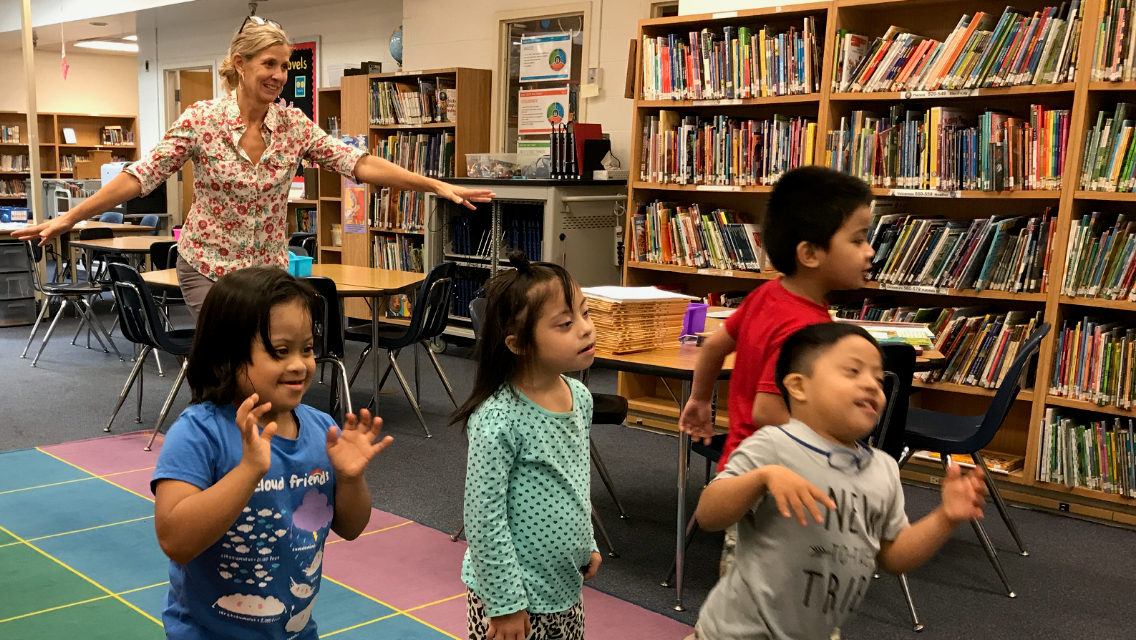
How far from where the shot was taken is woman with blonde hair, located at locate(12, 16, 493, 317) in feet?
9.50

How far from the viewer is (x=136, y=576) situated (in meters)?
2.88

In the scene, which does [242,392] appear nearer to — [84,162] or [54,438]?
[54,438]

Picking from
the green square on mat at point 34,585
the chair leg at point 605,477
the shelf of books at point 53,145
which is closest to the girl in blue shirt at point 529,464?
the green square on mat at point 34,585

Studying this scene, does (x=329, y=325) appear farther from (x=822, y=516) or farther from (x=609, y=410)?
(x=822, y=516)

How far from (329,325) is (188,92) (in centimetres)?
872

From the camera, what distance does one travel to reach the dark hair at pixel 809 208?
182 centimetres

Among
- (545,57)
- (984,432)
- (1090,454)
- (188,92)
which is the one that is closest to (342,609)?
(984,432)

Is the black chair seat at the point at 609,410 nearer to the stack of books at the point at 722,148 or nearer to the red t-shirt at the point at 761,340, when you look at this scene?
the red t-shirt at the point at 761,340

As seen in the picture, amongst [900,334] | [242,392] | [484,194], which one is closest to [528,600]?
[242,392]

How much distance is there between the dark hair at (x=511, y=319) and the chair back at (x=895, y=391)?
A: 1257 mm

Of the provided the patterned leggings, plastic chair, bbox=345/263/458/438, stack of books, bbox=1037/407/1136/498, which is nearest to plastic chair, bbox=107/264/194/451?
plastic chair, bbox=345/263/458/438

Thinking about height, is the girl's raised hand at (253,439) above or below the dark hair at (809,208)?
below

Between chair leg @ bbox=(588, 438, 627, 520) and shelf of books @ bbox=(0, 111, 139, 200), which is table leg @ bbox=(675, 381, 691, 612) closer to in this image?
chair leg @ bbox=(588, 438, 627, 520)

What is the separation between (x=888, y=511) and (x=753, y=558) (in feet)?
0.67
